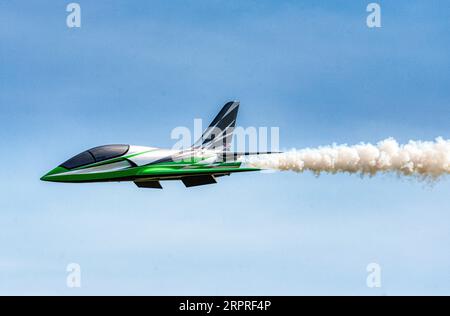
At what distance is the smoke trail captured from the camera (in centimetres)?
7444

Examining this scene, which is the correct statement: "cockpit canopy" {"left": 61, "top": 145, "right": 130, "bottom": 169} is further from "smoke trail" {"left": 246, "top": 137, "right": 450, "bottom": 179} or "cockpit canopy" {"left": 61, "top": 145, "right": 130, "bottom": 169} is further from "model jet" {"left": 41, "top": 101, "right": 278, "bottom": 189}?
"smoke trail" {"left": 246, "top": 137, "right": 450, "bottom": 179}

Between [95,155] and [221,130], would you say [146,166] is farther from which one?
[221,130]

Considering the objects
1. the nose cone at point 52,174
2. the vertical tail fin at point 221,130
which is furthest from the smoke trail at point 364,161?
the nose cone at point 52,174

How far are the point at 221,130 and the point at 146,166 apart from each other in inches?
371

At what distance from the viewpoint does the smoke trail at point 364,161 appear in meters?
74.4

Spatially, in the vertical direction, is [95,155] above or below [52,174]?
above

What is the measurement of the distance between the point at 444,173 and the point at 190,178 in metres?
23.4

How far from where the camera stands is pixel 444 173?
74250 mm

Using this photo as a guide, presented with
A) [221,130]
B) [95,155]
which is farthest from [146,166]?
[221,130]

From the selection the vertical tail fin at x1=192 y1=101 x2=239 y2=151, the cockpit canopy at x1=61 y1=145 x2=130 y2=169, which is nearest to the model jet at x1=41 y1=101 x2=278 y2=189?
the cockpit canopy at x1=61 y1=145 x2=130 y2=169

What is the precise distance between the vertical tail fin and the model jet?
2317 millimetres

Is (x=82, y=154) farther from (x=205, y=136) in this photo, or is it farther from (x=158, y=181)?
(x=205, y=136)

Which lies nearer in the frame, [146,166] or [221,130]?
[146,166]

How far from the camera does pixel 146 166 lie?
68250 mm
